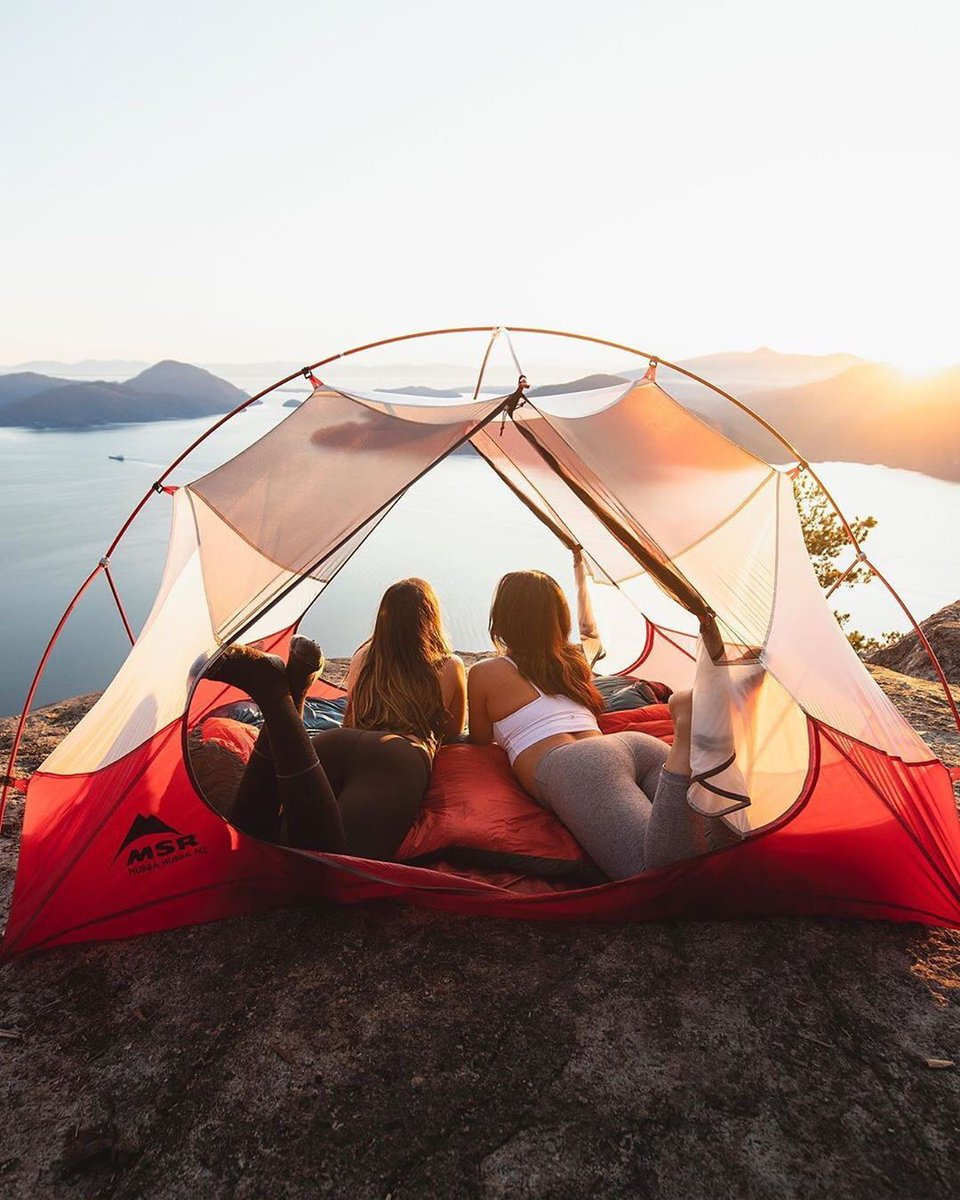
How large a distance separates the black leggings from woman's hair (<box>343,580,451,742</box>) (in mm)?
147

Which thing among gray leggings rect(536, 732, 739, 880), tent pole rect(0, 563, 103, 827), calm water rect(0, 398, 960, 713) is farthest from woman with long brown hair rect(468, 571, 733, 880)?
tent pole rect(0, 563, 103, 827)

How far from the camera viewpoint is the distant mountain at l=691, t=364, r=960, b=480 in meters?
18.8

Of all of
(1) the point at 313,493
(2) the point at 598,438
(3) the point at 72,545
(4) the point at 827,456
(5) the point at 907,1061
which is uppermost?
(4) the point at 827,456

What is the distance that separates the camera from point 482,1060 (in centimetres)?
202

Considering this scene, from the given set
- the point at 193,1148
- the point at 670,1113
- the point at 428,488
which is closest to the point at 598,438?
the point at 670,1113

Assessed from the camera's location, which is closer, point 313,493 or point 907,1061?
point 907,1061

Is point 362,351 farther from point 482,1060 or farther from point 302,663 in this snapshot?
point 482,1060

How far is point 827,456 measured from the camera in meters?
17.5

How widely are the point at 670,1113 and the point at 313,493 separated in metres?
2.17

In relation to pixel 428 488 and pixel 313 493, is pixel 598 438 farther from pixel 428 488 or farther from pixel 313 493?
pixel 428 488

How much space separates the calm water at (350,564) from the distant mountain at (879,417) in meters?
0.99

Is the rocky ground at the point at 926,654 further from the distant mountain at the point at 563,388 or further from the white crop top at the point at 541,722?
the white crop top at the point at 541,722

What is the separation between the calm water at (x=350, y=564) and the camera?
28.7ft

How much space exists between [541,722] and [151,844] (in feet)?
4.77
